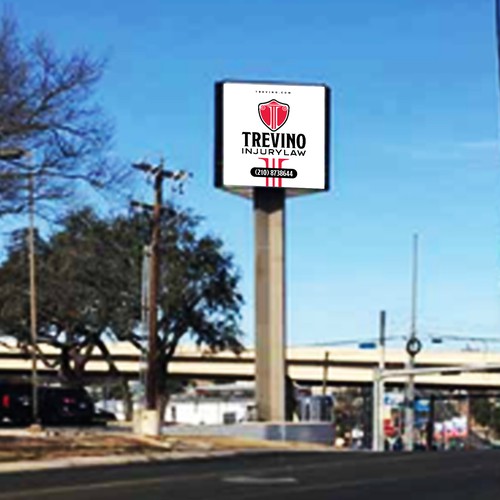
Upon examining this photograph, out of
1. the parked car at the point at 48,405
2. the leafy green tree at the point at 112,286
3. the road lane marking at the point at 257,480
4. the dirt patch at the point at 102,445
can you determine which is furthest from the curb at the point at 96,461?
the leafy green tree at the point at 112,286

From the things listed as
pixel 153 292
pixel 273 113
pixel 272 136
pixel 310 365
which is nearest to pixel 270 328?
pixel 153 292

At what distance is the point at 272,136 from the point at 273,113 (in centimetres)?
87

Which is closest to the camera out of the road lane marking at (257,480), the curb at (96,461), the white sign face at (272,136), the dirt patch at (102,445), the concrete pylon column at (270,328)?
the road lane marking at (257,480)

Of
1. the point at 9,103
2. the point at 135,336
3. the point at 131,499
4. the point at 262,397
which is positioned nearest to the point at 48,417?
the point at 262,397

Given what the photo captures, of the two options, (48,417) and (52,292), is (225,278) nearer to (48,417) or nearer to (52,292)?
(52,292)

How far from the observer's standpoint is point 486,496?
1783 centimetres

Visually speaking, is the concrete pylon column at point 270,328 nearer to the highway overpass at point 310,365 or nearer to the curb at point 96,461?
the curb at point 96,461

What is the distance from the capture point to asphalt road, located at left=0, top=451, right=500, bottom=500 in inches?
708

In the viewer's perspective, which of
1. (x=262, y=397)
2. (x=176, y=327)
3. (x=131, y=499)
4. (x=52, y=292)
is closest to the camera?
(x=131, y=499)

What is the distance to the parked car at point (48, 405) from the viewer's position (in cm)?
4744

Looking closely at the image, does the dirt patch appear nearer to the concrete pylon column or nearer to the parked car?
the concrete pylon column

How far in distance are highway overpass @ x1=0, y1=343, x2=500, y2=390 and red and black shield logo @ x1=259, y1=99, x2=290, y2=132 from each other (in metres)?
52.0

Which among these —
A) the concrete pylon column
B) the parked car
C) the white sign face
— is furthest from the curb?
the parked car

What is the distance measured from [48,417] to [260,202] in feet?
41.7
